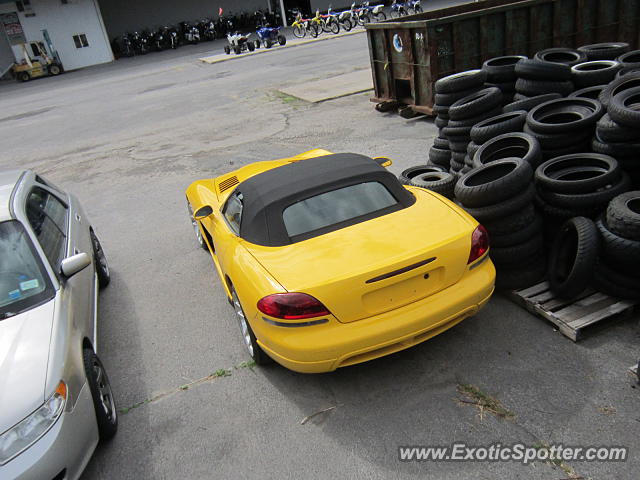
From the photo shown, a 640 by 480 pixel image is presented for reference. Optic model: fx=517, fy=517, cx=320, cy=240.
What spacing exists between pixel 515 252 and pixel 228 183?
2951mm

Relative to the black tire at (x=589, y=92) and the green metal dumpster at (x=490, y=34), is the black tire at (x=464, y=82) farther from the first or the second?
the green metal dumpster at (x=490, y=34)

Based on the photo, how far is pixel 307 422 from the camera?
3523 millimetres

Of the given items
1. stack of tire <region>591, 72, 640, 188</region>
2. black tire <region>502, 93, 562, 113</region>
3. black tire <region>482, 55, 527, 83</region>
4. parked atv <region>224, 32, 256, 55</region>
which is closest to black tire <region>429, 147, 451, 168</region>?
black tire <region>502, 93, 562, 113</region>

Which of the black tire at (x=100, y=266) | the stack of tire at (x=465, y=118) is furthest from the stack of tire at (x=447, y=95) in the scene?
the black tire at (x=100, y=266)

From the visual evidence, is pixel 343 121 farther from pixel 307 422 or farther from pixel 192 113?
pixel 307 422

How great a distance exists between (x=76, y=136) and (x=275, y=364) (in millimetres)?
12736

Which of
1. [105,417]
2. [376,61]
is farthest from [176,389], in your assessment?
[376,61]

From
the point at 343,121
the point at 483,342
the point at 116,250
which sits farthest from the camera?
the point at 343,121

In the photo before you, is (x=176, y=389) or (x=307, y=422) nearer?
(x=307, y=422)

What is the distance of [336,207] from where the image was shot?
4.03 meters

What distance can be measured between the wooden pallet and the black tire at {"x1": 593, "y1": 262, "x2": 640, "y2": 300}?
6cm

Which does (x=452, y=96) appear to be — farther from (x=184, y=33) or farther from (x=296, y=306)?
(x=184, y=33)

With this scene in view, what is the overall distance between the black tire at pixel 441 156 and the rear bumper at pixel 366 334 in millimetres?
3300

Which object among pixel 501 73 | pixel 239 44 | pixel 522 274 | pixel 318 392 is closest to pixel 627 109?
pixel 522 274
